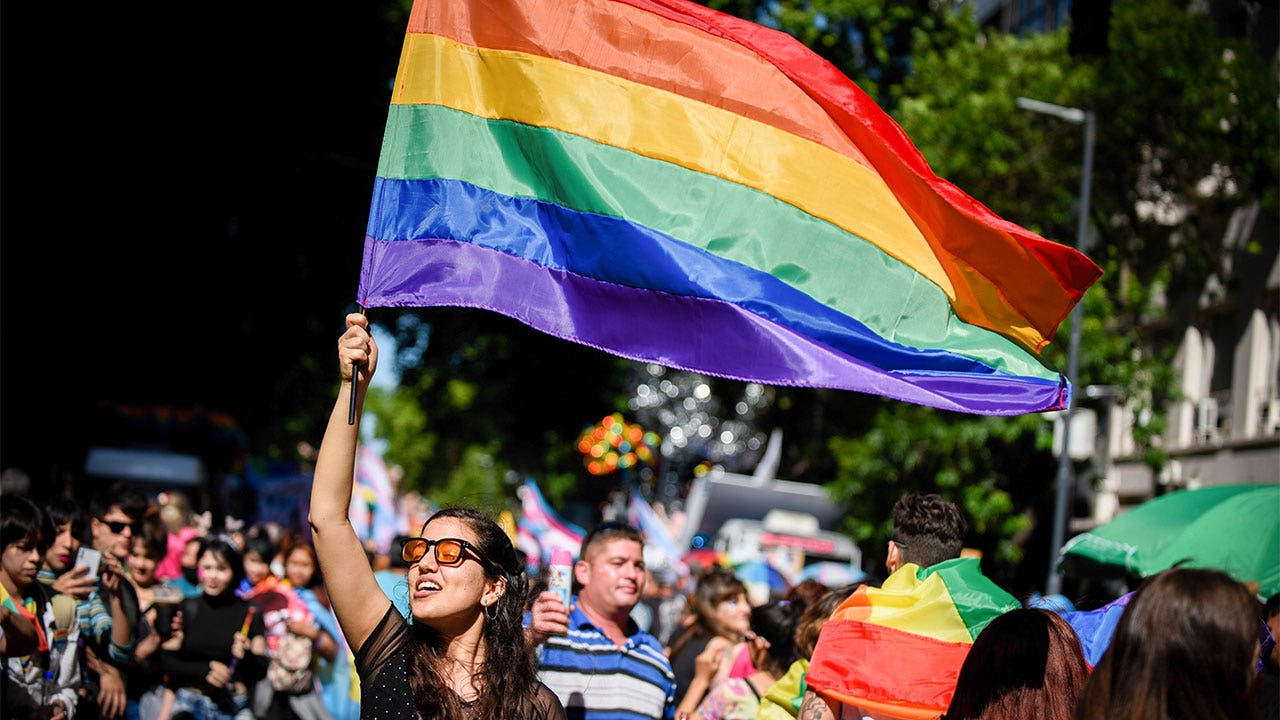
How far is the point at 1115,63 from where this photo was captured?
20688 millimetres

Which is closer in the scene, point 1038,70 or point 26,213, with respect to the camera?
point 26,213

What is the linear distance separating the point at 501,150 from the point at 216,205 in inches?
528

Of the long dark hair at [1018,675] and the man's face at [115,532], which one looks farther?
the man's face at [115,532]

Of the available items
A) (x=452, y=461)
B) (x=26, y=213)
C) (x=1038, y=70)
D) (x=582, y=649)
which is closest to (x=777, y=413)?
(x=1038, y=70)

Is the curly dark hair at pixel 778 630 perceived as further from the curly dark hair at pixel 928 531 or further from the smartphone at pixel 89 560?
the smartphone at pixel 89 560

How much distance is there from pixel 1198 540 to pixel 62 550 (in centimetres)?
656

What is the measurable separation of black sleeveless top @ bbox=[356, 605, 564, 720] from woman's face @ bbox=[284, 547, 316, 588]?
570 cm

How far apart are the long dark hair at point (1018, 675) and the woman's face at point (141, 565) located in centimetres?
603

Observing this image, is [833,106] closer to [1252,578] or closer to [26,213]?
[1252,578]

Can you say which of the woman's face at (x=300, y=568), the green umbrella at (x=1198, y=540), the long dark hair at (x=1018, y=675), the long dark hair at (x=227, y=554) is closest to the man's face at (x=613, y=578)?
the long dark hair at (x=1018, y=675)

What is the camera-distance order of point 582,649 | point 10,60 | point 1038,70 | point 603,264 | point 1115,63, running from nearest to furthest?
point 603,264
point 582,649
point 10,60
point 1115,63
point 1038,70

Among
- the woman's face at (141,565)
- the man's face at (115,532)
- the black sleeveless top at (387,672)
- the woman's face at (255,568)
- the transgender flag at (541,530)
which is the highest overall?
the black sleeveless top at (387,672)

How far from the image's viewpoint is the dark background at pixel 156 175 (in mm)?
16031

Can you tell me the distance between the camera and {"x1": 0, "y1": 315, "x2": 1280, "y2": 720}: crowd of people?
121 inches
